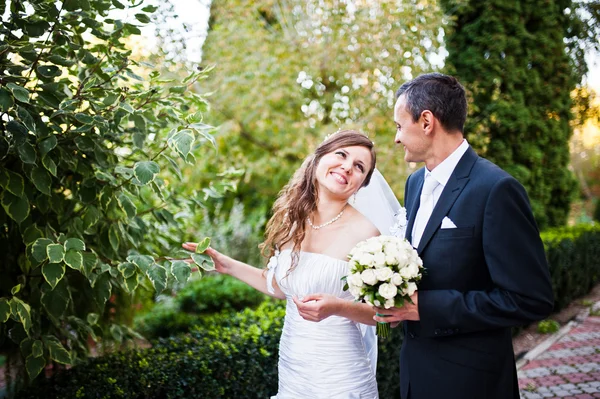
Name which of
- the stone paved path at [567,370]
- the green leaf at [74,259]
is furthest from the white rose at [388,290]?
the stone paved path at [567,370]

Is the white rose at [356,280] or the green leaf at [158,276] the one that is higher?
the white rose at [356,280]

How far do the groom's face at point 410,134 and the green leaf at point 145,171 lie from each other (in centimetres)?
109

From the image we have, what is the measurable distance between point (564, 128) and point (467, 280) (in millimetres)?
9730

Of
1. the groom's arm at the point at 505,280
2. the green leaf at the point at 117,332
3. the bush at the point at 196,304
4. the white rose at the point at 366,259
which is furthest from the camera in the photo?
the bush at the point at 196,304

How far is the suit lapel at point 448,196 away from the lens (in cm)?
194

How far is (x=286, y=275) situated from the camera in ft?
8.40

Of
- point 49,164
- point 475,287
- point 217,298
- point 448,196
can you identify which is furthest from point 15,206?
point 217,298

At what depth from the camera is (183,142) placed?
2143mm

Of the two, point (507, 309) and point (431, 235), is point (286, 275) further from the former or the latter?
point (507, 309)

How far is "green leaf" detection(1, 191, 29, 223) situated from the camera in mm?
2279

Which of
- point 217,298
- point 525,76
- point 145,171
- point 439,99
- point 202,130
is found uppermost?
point 525,76

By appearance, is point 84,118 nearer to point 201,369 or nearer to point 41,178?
point 41,178

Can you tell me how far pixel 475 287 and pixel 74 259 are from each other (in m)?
1.64

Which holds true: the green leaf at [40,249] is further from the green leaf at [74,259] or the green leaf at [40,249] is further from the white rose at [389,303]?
the white rose at [389,303]
